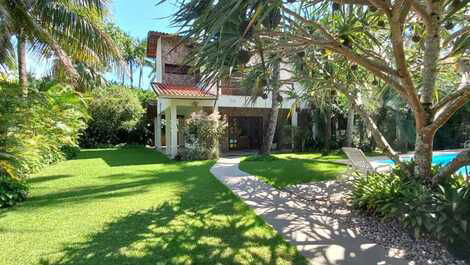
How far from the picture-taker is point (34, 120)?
1033 centimetres

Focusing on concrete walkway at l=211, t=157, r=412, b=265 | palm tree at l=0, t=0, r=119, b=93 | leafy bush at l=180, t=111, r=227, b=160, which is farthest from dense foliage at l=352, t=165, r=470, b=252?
leafy bush at l=180, t=111, r=227, b=160

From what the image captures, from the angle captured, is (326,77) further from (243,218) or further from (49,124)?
(49,124)

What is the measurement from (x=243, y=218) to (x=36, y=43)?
Answer: 12.0 m

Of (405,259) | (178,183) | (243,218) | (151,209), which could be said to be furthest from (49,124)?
(405,259)

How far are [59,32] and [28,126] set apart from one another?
4.91 meters

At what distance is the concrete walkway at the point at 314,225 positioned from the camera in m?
4.79

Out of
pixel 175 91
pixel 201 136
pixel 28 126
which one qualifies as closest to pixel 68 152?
pixel 175 91

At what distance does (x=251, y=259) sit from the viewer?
4.69 m

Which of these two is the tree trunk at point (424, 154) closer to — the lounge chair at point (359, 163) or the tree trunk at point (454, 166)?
the tree trunk at point (454, 166)

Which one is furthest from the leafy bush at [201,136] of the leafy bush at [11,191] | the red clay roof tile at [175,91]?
the leafy bush at [11,191]

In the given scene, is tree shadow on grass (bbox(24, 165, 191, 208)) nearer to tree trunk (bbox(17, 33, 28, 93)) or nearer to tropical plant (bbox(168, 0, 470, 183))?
tree trunk (bbox(17, 33, 28, 93))

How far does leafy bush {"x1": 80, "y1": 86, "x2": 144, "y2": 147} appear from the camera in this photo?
30781 mm

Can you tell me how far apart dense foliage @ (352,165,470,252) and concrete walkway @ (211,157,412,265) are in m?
Result: 0.78

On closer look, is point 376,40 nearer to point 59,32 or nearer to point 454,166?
point 454,166
